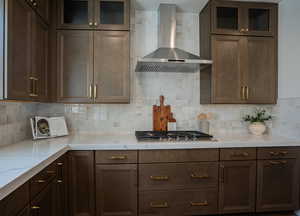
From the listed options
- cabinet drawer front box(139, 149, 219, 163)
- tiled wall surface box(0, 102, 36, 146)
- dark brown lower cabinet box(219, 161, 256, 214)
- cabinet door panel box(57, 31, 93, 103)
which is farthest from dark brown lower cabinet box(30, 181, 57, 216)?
dark brown lower cabinet box(219, 161, 256, 214)

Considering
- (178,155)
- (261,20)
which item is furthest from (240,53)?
(178,155)

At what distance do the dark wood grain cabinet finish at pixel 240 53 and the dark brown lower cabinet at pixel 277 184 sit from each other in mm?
746

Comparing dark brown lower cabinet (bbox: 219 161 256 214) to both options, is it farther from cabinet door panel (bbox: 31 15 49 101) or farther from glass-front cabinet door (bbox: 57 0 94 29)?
glass-front cabinet door (bbox: 57 0 94 29)

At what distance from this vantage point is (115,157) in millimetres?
1890

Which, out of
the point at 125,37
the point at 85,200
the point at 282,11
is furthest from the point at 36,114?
the point at 282,11

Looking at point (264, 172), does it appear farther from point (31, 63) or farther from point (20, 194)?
point (31, 63)

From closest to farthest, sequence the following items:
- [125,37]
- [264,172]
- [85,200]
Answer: [85,200] < [264,172] < [125,37]

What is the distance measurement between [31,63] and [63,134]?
91cm

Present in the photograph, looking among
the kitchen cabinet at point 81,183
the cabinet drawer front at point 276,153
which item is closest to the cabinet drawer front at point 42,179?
the kitchen cabinet at point 81,183

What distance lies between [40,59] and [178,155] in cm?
164

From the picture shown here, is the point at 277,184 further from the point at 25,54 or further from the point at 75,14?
the point at 75,14

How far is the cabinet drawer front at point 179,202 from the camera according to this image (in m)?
1.94

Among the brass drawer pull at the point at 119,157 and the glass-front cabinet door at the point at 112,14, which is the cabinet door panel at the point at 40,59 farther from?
the brass drawer pull at the point at 119,157

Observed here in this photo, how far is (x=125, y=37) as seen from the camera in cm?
219
